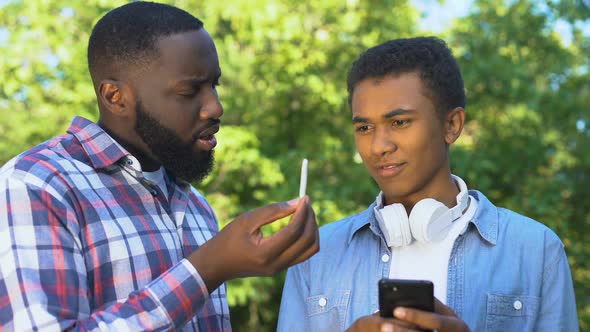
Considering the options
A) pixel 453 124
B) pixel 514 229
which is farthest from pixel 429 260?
pixel 453 124

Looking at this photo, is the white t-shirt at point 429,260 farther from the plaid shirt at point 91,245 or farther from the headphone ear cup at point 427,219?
the plaid shirt at point 91,245

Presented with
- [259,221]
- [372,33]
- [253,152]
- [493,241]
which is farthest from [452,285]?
[372,33]

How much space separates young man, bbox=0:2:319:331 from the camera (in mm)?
2162

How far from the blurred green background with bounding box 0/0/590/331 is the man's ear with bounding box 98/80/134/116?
5.26 metres

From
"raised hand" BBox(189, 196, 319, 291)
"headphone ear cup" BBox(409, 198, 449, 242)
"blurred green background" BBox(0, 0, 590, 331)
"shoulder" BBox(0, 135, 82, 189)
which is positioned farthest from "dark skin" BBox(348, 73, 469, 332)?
"blurred green background" BBox(0, 0, 590, 331)

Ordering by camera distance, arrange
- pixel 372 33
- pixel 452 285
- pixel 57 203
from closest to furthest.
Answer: pixel 57 203, pixel 452 285, pixel 372 33

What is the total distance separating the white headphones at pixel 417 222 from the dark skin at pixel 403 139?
0.10 metres

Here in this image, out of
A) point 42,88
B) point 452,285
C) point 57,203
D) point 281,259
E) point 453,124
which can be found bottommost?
point 452,285

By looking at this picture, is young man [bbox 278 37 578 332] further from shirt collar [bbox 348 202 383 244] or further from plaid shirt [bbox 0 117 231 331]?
plaid shirt [bbox 0 117 231 331]

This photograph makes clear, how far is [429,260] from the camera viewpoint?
109 inches

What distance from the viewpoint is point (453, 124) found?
2973mm

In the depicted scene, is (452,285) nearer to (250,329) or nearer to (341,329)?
(341,329)

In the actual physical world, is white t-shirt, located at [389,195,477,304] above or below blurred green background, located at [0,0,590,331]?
below

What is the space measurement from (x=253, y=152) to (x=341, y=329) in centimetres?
562
